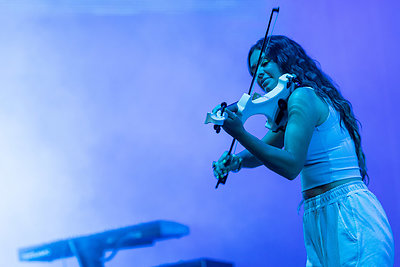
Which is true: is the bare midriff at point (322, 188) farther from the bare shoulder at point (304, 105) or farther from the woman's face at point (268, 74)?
the woman's face at point (268, 74)

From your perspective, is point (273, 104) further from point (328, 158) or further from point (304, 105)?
point (328, 158)

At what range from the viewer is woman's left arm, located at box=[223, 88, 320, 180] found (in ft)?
3.51

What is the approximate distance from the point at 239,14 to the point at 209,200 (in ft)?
3.11

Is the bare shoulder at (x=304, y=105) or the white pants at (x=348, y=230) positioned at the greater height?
the bare shoulder at (x=304, y=105)

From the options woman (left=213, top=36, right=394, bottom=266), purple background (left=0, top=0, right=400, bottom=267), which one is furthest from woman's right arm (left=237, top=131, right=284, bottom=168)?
purple background (left=0, top=0, right=400, bottom=267)

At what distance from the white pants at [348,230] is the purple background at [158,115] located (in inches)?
43.5

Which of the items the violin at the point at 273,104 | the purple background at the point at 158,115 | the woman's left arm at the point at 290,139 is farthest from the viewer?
the purple background at the point at 158,115

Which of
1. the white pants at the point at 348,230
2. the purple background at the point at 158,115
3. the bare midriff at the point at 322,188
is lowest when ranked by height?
the white pants at the point at 348,230

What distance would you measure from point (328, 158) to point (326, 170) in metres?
0.03

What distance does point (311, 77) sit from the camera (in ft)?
4.65

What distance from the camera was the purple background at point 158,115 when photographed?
7.60 ft

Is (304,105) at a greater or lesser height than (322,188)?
greater

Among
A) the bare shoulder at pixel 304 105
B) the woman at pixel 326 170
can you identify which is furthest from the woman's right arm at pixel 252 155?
the bare shoulder at pixel 304 105

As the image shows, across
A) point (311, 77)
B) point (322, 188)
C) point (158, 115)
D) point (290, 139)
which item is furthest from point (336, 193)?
point (158, 115)
